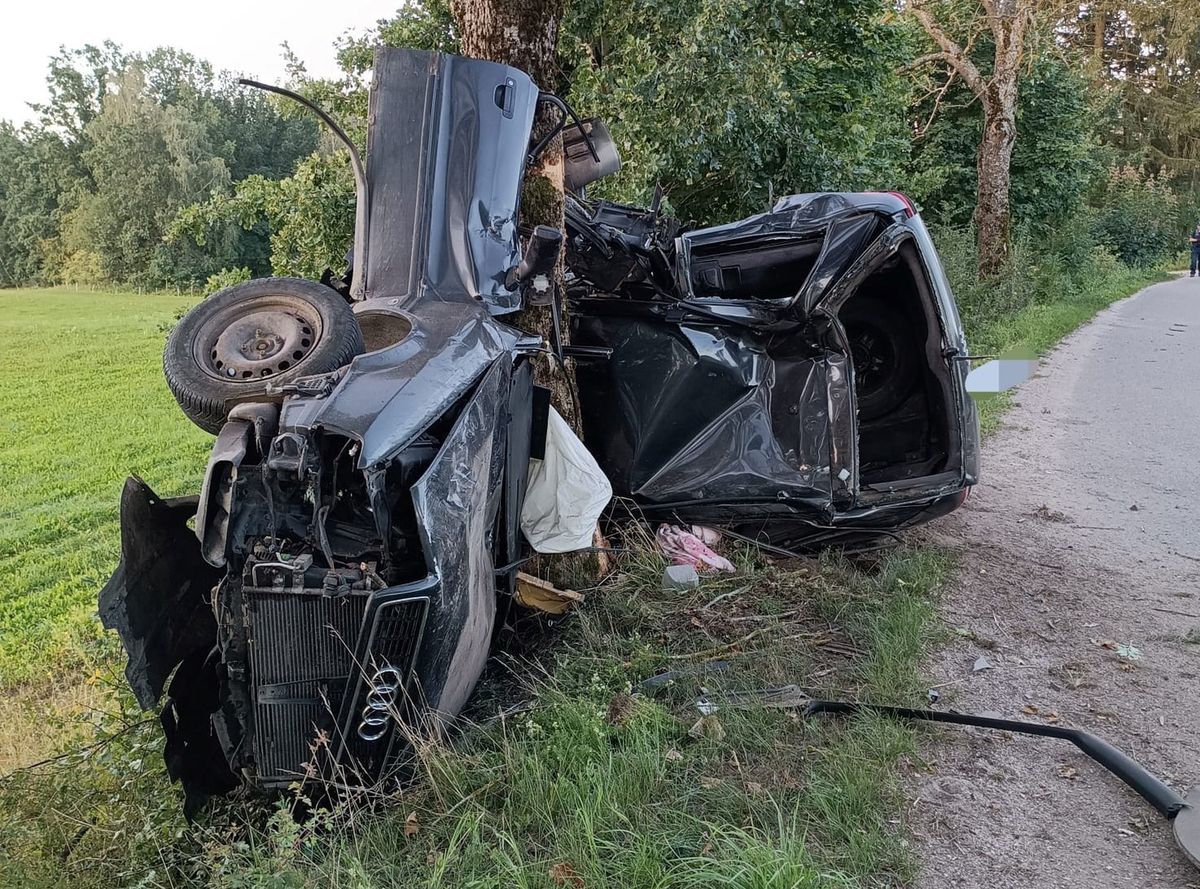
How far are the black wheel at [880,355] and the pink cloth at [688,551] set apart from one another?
5.33 feet

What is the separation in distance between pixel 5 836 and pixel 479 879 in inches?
61.0

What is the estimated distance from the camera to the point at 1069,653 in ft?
12.2

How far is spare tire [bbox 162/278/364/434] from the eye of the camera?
8.96 ft

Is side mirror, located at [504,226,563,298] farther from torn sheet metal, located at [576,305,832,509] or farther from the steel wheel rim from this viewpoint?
torn sheet metal, located at [576,305,832,509]

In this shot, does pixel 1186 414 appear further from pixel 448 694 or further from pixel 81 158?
pixel 81 158

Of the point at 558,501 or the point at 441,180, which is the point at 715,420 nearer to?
the point at 558,501

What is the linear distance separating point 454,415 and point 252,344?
727 mm

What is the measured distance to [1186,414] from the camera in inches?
313

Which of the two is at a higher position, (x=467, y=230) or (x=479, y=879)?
(x=467, y=230)

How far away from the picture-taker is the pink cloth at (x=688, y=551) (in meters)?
4.35

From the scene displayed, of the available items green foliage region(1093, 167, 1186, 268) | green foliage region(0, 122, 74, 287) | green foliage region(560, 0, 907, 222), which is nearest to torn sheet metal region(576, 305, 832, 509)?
green foliage region(560, 0, 907, 222)

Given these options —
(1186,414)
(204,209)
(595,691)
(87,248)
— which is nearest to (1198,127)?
(1186,414)

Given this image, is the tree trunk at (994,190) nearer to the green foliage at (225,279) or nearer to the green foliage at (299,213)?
the green foliage at (299,213)

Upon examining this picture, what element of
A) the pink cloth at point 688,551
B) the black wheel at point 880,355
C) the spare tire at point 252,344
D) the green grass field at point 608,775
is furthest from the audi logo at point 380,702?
the black wheel at point 880,355
